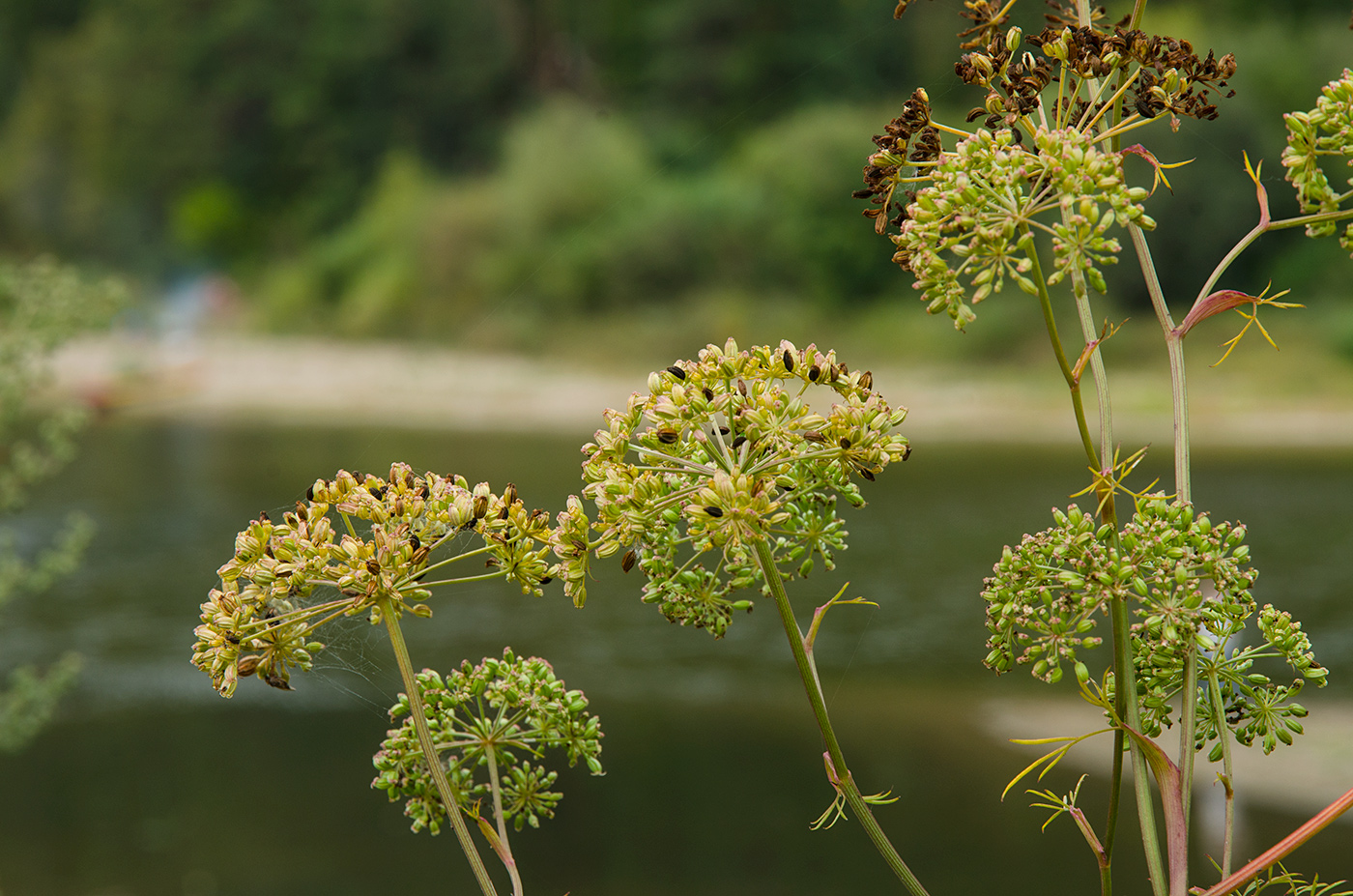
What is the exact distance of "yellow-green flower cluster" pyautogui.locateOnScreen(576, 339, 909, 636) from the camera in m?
0.66

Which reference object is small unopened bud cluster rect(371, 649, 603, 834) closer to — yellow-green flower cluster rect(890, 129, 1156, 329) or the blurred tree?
yellow-green flower cluster rect(890, 129, 1156, 329)

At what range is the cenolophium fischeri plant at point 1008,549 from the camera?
0.64 m

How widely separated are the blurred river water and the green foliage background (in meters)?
4.91

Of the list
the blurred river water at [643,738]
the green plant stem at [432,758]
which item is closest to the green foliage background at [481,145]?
the blurred river water at [643,738]

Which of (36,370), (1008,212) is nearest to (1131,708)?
(1008,212)

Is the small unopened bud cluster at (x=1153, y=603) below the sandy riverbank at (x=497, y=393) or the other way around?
below

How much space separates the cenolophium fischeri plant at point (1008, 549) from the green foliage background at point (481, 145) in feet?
44.5

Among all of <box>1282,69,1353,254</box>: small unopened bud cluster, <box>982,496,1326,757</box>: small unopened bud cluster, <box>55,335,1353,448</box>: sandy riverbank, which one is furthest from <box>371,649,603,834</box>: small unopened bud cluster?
<box>55,335,1353,448</box>: sandy riverbank

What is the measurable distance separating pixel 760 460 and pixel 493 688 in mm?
243

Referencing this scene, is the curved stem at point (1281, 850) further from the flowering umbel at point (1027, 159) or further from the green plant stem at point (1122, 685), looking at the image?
the flowering umbel at point (1027, 159)

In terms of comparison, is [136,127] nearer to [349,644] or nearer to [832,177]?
[832,177]

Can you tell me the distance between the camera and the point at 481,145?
97.3 feet

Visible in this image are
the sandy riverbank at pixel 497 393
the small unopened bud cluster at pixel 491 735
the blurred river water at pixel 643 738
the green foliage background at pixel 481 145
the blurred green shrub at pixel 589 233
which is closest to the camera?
the small unopened bud cluster at pixel 491 735

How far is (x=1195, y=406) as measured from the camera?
15.6 m
